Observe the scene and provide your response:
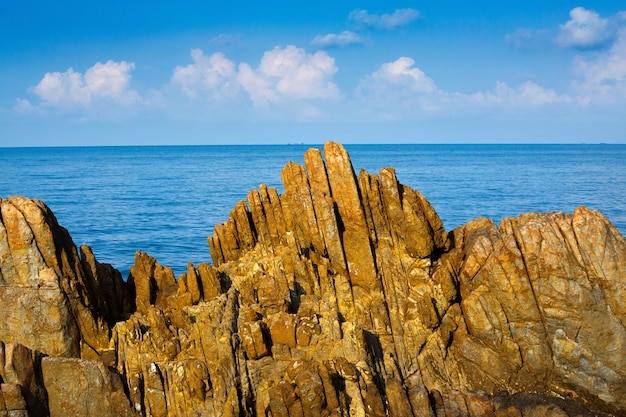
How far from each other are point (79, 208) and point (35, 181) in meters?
52.9

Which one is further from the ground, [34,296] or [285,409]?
[34,296]

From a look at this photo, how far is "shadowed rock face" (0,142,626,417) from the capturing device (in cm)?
2147

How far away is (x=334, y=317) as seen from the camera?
24438mm

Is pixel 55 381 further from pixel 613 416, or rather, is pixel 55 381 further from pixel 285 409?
pixel 613 416

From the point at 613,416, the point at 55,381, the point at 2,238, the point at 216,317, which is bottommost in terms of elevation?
the point at 613,416

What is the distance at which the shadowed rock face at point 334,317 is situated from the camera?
2147 cm

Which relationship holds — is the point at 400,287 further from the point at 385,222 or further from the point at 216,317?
the point at 216,317

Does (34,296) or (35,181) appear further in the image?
(35,181)

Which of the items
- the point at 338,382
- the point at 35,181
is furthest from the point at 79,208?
the point at 338,382

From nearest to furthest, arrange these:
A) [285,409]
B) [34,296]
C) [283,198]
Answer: [285,409]
[34,296]
[283,198]

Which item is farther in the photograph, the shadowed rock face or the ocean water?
the ocean water

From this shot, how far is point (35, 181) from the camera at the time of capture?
130m

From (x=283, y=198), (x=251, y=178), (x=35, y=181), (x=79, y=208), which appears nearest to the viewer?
(x=283, y=198)

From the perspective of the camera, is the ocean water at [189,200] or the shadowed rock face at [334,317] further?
the ocean water at [189,200]
